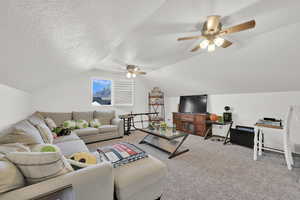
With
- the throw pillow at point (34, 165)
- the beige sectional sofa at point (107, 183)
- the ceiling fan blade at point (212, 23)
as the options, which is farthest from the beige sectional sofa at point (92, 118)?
the ceiling fan blade at point (212, 23)

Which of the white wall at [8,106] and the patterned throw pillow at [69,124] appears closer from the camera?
the white wall at [8,106]

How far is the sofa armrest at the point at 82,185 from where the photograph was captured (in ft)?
Result: 2.39

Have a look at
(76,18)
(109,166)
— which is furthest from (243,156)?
(76,18)

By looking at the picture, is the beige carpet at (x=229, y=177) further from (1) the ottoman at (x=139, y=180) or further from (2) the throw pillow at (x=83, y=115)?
(2) the throw pillow at (x=83, y=115)

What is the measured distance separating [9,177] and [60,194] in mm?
326

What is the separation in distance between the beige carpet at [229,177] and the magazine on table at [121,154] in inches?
24.5

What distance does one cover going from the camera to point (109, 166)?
1050 millimetres

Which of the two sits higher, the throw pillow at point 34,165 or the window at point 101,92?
the window at point 101,92

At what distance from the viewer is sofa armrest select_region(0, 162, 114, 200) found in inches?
28.7

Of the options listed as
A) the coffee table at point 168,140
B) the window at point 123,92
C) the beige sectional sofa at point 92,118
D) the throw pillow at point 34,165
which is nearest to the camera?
the throw pillow at point 34,165

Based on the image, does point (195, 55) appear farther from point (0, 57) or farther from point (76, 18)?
point (0, 57)

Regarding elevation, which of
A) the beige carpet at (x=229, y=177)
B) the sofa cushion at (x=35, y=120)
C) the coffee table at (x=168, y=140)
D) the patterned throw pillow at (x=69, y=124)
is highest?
the sofa cushion at (x=35, y=120)

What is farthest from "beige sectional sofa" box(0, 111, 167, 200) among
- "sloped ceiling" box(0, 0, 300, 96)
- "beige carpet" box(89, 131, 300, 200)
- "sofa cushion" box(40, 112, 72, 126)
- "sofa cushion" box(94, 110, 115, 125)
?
"sofa cushion" box(94, 110, 115, 125)

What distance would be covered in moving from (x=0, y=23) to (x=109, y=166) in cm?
115
